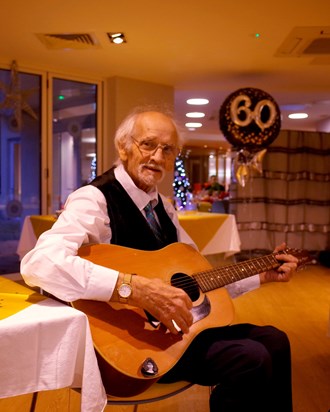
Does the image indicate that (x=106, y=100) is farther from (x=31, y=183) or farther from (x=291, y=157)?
(x=291, y=157)

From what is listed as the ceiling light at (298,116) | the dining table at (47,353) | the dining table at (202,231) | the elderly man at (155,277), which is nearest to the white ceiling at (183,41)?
the elderly man at (155,277)

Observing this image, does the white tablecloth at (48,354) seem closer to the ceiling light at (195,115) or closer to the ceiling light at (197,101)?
the ceiling light at (197,101)

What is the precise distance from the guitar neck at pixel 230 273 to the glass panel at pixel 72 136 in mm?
3935

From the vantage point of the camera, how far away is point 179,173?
1058 centimetres

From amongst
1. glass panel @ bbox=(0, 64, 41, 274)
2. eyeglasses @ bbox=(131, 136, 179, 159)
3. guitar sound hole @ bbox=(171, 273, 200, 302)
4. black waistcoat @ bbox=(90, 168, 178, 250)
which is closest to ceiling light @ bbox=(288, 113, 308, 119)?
glass panel @ bbox=(0, 64, 41, 274)

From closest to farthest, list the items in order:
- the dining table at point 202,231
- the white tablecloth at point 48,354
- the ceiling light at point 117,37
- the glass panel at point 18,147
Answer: the white tablecloth at point 48,354, the dining table at point 202,231, the ceiling light at point 117,37, the glass panel at point 18,147

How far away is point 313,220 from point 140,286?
221 inches

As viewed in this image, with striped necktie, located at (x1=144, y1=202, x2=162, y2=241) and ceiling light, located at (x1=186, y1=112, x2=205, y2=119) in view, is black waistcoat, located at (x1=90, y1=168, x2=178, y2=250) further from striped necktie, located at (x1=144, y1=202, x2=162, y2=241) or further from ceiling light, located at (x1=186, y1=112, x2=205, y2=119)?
ceiling light, located at (x1=186, y1=112, x2=205, y2=119)

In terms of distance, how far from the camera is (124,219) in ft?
5.13

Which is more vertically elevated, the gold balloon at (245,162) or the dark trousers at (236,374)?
the gold balloon at (245,162)

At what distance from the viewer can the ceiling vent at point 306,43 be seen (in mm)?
3600

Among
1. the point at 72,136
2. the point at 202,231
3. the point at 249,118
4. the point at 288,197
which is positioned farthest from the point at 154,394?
the point at 288,197

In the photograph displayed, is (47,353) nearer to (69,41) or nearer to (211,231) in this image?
(211,231)

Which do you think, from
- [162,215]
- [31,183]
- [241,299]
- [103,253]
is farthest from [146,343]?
[31,183]
